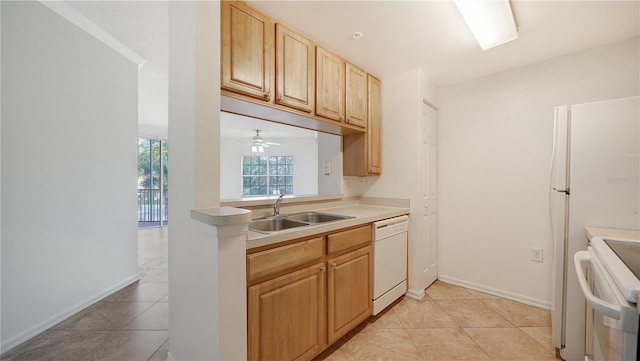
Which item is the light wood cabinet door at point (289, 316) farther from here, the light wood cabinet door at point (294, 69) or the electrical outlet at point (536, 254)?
the electrical outlet at point (536, 254)

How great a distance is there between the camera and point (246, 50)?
4.96 feet

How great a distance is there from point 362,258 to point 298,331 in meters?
0.71

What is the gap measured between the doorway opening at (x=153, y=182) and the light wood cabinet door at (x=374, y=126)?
221 inches

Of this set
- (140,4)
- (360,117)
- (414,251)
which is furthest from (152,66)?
(414,251)

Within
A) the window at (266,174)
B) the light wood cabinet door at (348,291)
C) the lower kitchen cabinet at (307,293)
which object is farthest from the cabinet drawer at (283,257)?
the window at (266,174)

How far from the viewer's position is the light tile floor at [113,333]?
5.48 feet

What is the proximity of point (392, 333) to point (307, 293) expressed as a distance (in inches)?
36.4

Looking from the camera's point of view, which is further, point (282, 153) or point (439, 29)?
point (282, 153)

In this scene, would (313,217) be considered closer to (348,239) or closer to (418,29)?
(348,239)

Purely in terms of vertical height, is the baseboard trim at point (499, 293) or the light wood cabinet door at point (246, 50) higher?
the light wood cabinet door at point (246, 50)

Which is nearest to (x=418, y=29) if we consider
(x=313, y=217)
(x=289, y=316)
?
(x=313, y=217)

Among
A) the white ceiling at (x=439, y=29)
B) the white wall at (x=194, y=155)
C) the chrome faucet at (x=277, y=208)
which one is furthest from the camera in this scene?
the chrome faucet at (x=277, y=208)

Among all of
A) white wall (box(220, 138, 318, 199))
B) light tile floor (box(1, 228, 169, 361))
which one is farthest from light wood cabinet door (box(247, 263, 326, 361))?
white wall (box(220, 138, 318, 199))

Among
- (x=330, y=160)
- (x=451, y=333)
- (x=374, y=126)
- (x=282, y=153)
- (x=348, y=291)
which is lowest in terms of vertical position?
(x=451, y=333)
